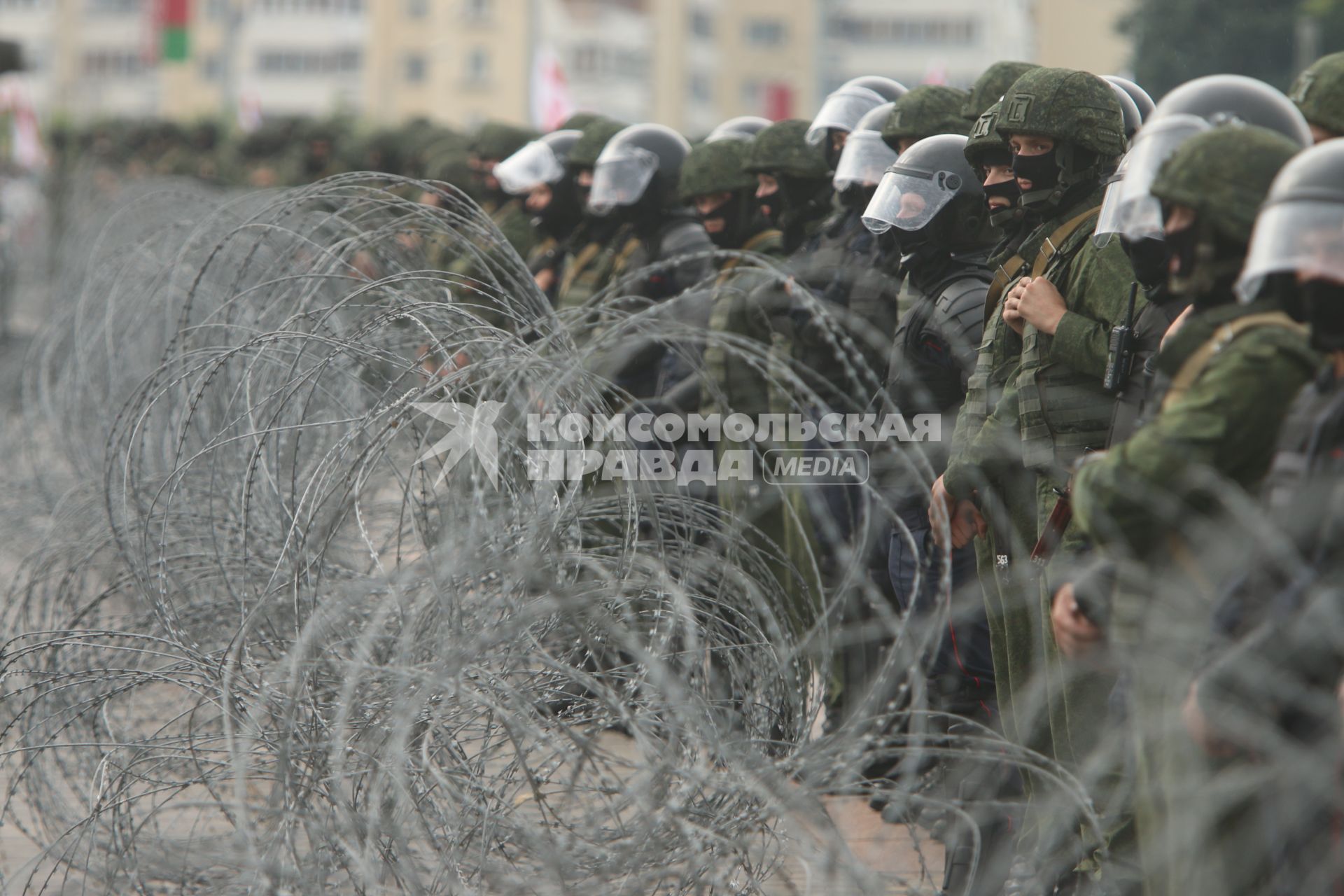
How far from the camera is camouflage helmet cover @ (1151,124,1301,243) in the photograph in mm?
2869

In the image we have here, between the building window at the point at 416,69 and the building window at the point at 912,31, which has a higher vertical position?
the building window at the point at 912,31

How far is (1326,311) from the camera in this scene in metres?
2.62

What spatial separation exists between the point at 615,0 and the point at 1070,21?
24.9 meters

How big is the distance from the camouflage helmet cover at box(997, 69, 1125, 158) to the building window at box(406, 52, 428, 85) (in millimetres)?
60767

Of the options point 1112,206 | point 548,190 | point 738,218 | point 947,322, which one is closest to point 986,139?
point 947,322

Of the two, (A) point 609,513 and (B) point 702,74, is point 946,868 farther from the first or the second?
(B) point 702,74

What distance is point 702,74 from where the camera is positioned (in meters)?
67.9

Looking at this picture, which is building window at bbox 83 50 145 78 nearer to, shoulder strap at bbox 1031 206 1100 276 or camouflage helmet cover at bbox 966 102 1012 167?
camouflage helmet cover at bbox 966 102 1012 167

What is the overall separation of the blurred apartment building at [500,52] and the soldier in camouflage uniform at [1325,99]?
168ft

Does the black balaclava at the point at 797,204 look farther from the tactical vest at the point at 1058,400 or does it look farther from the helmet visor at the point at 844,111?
the tactical vest at the point at 1058,400

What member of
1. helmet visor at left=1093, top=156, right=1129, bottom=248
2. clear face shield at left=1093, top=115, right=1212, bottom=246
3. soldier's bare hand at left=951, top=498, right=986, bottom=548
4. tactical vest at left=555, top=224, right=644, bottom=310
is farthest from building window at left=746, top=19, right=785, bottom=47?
clear face shield at left=1093, top=115, right=1212, bottom=246

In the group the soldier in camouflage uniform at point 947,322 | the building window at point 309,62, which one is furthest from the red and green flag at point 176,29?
the building window at point 309,62

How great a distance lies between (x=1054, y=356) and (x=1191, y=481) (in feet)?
4.01

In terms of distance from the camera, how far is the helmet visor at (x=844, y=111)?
238 inches
